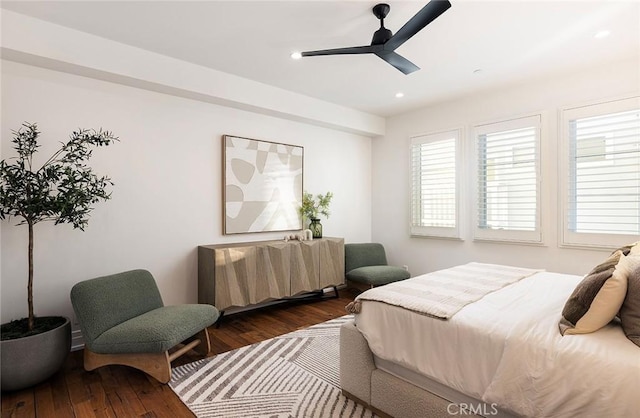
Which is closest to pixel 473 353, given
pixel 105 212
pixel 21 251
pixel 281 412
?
pixel 281 412

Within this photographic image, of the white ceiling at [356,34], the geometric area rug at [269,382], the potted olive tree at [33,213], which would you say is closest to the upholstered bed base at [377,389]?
the geometric area rug at [269,382]

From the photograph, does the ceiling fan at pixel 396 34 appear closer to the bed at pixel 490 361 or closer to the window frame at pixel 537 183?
the bed at pixel 490 361

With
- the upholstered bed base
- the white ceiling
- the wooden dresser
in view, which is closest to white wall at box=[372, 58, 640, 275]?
the white ceiling

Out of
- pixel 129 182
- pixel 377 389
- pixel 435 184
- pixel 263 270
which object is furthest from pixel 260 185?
pixel 377 389

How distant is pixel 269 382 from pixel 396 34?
267 cm

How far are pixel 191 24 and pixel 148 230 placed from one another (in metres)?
2.00

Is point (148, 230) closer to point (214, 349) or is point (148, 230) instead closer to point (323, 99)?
point (214, 349)

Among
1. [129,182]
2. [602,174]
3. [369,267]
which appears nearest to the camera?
[129,182]

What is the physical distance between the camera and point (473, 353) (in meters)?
1.58

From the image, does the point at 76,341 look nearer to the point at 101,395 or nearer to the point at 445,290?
the point at 101,395

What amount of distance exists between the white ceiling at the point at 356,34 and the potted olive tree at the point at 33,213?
3.34 feet

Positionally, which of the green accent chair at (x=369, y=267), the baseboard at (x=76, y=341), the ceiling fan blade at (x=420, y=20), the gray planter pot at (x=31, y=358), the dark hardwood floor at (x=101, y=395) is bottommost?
the dark hardwood floor at (x=101, y=395)

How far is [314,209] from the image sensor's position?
4.73 metres

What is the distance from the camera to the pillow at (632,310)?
140 centimetres
